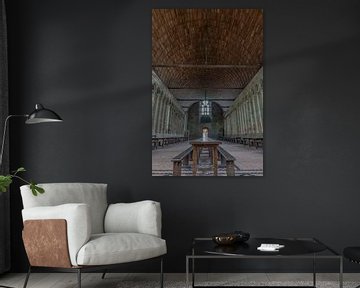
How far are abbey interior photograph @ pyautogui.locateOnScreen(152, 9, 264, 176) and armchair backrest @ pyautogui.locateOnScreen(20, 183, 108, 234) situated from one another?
68 cm

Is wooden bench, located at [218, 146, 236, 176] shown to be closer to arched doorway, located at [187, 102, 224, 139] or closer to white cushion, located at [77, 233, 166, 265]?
arched doorway, located at [187, 102, 224, 139]

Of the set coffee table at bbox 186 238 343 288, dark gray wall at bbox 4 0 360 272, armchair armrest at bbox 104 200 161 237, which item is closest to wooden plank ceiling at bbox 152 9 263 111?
dark gray wall at bbox 4 0 360 272

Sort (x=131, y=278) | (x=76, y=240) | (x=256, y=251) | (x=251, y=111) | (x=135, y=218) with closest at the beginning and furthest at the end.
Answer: (x=256, y=251) → (x=76, y=240) → (x=135, y=218) → (x=131, y=278) → (x=251, y=111)

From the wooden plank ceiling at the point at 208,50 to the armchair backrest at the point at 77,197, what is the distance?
1255 mm

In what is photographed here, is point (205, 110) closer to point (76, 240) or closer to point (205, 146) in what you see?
point (205, 146)

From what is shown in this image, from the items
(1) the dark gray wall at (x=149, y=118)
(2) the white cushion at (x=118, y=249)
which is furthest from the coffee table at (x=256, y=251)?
(1) the dark gray wall at (x=149, y=118)

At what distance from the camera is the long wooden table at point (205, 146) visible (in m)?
5.08

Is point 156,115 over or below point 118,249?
over

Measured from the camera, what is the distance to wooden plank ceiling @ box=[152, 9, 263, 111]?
16.6ft

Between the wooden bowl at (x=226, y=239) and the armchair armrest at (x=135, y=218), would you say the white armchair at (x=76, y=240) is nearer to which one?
the armchair armrest at (x=135, y=218)

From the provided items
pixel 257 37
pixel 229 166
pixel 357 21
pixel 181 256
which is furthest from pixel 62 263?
pixel 357 21

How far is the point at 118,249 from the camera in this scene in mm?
3840

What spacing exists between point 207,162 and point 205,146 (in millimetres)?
165

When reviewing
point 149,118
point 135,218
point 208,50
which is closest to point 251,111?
point 208,50
